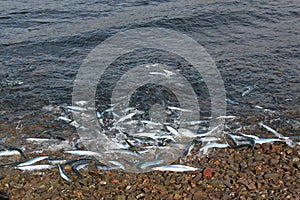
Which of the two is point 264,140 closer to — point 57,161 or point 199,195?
point 199,195

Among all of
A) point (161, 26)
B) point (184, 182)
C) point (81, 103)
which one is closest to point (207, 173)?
point (184, 182)

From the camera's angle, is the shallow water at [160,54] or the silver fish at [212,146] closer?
the silver fish at [212,146]

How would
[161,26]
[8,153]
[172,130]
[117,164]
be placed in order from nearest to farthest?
[117,164] < [8,153] < [172,130] < [161,26]

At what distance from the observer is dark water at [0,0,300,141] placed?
24.6 feet

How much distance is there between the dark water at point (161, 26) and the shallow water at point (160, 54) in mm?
15

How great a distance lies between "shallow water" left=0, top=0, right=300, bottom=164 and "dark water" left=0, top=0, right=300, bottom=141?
15mm

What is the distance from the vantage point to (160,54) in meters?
9.21


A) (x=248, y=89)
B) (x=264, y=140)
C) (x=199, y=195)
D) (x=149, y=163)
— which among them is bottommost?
(x=199, y=195)

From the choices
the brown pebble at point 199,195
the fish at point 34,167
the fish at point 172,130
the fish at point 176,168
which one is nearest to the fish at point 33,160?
the fish at point 34,167

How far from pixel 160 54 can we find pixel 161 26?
155cm

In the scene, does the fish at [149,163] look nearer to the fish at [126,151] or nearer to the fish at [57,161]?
the fish at [126,151]

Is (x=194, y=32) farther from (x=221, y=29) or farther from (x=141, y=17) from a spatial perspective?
(x=141, y=17)

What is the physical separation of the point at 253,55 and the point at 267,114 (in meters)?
2.29

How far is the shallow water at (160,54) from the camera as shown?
24.0 feet
